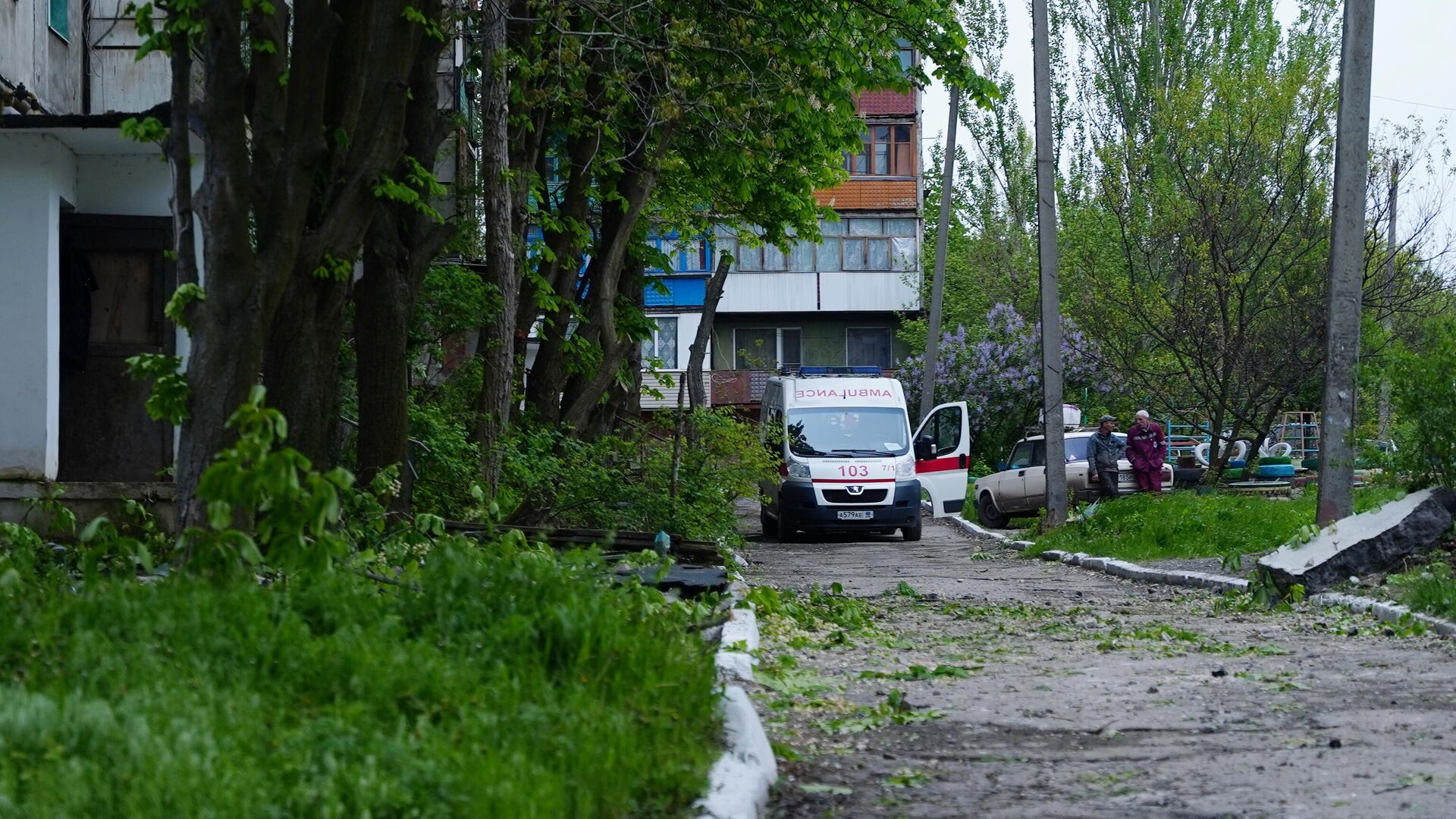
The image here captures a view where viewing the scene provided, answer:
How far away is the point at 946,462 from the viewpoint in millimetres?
33375

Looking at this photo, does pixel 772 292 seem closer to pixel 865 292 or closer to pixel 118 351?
pixel 865 292

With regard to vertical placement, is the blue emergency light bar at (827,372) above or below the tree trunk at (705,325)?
→ below

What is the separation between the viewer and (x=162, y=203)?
1437 cm

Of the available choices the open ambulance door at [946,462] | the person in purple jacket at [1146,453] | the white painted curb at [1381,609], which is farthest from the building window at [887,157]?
the white painted curb at [1381,609]

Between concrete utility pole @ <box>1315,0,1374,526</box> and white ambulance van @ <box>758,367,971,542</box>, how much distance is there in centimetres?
1049

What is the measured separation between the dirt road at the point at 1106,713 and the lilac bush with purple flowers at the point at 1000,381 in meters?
32.3

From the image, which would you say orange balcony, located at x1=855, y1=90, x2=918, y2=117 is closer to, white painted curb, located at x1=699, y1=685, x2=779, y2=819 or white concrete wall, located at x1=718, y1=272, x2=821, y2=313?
white concrete wall, located at x1=718, y1=272, x2=821, y2=313

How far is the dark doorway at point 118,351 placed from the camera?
567 inches

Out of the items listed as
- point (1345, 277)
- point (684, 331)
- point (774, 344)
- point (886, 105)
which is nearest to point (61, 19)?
point (1345, 277)

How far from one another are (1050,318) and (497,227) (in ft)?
34.6

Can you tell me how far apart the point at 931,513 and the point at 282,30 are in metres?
28.7

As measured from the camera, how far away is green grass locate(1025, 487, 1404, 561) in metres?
18.2

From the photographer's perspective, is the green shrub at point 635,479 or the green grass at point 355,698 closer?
the green grass at point 355,698

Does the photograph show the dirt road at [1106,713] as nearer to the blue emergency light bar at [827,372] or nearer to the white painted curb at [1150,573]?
the white painted curb at [1150,573]
